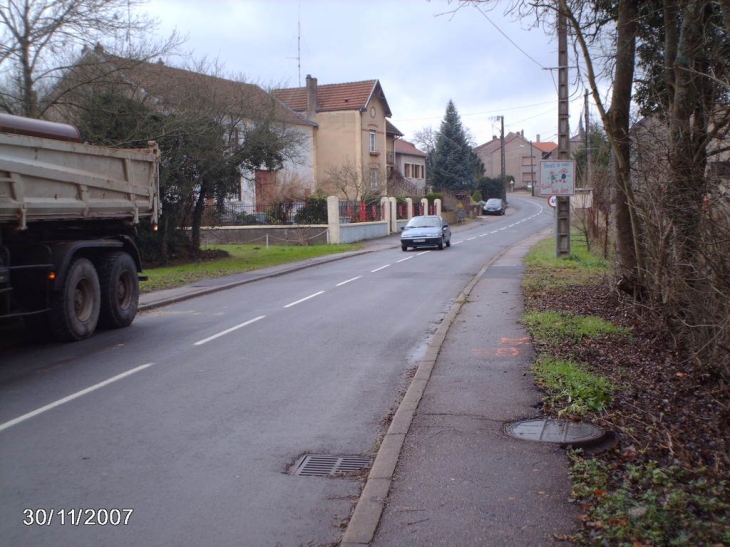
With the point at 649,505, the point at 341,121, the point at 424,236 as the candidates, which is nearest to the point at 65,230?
the point at 649,505

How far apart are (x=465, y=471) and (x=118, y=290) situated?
28.2 ft

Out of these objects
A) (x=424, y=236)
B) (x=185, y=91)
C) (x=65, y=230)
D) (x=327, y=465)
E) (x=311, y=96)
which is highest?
(x=311, y=96)

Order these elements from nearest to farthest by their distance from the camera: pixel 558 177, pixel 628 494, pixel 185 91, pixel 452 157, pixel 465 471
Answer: pixel 628 494 → pixel 465 471 → pixel 558 177 → pixel 185 91 → pixel 452 157

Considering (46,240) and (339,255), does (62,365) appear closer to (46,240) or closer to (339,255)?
(46,240)

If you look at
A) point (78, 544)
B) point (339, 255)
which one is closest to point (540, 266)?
point (339, 255)

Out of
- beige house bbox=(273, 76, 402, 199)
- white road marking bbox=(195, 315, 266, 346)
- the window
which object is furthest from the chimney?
white road marking bbox=(195, 315, 266, 346)

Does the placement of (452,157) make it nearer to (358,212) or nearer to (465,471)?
(358,212)

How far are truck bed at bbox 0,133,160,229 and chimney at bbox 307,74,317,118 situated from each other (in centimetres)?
4101

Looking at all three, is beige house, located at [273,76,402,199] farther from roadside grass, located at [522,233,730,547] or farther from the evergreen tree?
roadside grass, located at [522,233,730,547]

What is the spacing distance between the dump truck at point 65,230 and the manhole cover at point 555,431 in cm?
681

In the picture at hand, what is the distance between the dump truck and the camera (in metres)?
9.35

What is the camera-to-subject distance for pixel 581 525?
4211mm

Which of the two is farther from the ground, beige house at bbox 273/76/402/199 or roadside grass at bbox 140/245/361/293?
beige house at bbox 273/76/402/199

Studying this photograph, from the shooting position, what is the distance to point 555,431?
5.98 m
